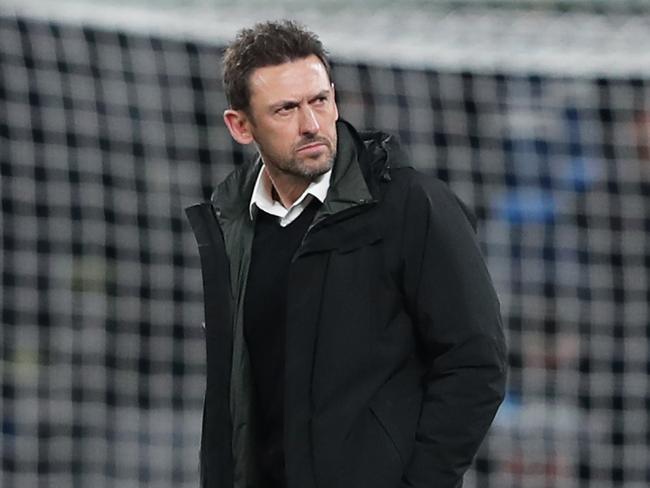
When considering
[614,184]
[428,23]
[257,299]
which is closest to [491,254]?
[614,184]

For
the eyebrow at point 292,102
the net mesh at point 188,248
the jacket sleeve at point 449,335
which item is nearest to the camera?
the jacket sleeve at point 449,335

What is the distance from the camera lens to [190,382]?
5.34 metres

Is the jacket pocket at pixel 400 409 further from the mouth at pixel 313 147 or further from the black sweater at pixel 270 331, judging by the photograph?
the mouth at pixel 313 147

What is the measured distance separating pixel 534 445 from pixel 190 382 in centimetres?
126

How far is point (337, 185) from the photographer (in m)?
2.20

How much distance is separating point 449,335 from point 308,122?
386 millimetres

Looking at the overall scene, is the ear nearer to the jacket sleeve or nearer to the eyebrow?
the eyebrow

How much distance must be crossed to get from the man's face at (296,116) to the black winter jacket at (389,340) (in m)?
0.05

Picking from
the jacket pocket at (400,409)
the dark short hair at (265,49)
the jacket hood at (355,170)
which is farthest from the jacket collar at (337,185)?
the jacket pocket at (400,409)

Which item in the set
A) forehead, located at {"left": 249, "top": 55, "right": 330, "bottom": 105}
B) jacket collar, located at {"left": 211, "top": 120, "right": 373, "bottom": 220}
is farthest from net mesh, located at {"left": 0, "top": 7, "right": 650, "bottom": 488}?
forehead, located at {"left": 249, "top": 55, "right": 330, "bottom": 105}

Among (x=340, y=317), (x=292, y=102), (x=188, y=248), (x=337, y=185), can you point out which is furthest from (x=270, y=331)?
(x=188, y=248)

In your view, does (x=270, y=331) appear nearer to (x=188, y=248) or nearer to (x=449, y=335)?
(x=449, y=335)

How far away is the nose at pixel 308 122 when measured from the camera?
→ 7.21 ft

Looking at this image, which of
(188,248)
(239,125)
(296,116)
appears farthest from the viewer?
(188,248)
